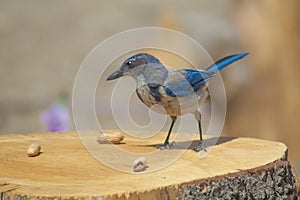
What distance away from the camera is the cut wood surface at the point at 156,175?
5.42ft

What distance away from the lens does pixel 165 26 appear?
419 centimetres

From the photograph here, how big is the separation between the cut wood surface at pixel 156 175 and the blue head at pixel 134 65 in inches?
9.2

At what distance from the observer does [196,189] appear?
1.70m

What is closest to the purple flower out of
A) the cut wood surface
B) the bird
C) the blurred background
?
the blurred background

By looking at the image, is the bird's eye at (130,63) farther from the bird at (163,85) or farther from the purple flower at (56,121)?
the purple flower at (56,121)

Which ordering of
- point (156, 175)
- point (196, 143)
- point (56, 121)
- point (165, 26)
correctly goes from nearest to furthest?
point (156, 175) < point (196, 143) < point (56, 121) < point (165, 26)

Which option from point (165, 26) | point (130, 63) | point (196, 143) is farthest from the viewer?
point (165, 26)

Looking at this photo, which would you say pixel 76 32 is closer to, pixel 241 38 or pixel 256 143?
pixel 241 38

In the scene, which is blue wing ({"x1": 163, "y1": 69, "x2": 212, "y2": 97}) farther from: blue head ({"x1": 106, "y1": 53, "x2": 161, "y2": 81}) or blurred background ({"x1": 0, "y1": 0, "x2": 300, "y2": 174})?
blurred background ({"x1": 0, "y1": 0, "x2": 300, "y2": 174})

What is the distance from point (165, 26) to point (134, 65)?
2225 mm

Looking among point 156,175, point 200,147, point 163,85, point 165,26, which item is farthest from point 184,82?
point 165,26

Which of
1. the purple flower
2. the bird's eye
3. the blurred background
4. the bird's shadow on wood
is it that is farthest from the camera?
the blurred background

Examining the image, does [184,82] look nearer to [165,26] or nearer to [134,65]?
[134,65]

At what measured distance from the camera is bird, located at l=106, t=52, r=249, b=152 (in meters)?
1.99
